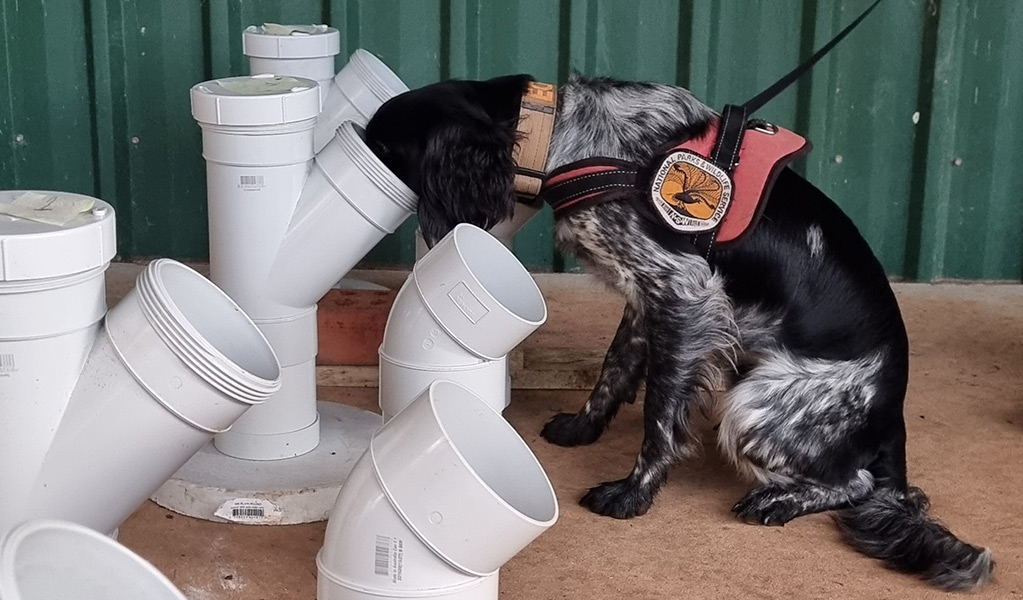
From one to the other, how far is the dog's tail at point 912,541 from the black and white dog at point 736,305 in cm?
2

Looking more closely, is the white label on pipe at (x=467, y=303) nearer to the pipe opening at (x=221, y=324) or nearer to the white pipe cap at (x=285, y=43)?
the pipe opening at (x=221, y=324)

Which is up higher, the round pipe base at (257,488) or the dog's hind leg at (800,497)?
the round pipe base at (257,488)

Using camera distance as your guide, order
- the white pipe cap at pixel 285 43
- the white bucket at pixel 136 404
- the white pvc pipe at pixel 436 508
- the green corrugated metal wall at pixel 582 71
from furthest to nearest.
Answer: the green corrugated metal wall at pixel 582 71, the white pipe cap at pixel 285 43, the white bucket at pixel 136 404, the white pvc pipe at pixel 436 508

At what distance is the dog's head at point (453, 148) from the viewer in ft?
9.17

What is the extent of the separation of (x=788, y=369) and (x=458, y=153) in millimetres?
894

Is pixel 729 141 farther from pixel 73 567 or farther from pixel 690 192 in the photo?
pixel 73 567

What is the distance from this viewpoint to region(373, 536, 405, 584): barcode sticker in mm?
1980

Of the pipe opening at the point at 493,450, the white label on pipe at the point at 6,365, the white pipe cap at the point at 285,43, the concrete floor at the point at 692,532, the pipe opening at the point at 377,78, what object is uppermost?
the white pipe cap at the point at 285,43

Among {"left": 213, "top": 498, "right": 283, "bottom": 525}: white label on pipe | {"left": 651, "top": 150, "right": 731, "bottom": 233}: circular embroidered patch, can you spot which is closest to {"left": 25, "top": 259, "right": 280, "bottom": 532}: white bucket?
{"left": 213, "top": 498, "right": 283, "bottom": 525}: white label on pipe

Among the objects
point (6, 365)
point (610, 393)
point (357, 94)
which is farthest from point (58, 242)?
point (610, 393)

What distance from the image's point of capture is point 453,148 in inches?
110

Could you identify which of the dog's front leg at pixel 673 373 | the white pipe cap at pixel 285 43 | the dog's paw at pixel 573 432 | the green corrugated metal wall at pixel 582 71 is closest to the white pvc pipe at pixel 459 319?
the dog's front leg at pixel 673 373

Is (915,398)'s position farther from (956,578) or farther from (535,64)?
(535,64)

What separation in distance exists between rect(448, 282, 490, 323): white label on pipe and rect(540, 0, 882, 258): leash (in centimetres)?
46
